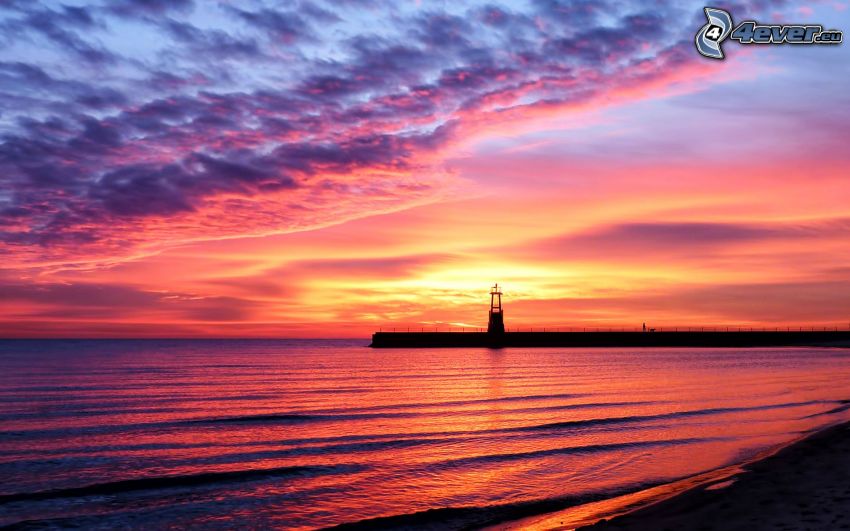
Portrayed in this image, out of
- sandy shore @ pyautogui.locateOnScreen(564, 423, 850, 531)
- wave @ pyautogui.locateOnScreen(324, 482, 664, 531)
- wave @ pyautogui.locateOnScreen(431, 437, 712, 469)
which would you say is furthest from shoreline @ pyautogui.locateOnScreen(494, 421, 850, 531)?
wave @ pyautogui.locateOnScreen(431, 437, 712, 469)

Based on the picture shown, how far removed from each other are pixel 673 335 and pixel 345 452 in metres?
145

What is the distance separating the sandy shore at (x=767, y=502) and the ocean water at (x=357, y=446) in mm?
2899

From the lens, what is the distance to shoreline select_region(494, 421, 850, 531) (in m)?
12.7

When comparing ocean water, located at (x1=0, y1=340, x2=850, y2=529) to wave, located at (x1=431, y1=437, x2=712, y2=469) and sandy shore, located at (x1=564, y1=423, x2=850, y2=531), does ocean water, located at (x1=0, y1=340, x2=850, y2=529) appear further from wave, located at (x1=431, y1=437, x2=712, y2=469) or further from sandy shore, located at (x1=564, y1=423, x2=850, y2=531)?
sandy shore, located at (x1=564, y1=423, x2=850, y2=531)

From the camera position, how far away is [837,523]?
11.6m

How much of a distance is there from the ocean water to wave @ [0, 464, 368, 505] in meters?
0.08

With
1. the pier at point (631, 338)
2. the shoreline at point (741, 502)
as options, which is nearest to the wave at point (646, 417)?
the shoreline at point (741, 502)

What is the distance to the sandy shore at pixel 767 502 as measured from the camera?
1240 centimetres

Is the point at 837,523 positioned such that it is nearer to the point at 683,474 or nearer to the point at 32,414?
the point at 683,474

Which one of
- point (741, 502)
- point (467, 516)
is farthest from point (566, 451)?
point (741, 502)

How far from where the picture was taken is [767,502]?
14016 mm

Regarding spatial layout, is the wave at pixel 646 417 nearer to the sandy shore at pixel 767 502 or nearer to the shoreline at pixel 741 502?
the shoreline at pixel 741 502

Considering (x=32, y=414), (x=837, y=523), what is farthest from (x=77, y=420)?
(x=837, y=523)

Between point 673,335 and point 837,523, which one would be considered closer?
point 837,523
